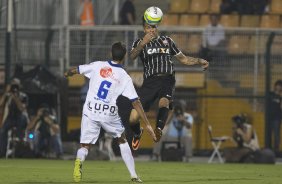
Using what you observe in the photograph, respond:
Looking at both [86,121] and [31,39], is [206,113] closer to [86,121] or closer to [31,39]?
[31,39]

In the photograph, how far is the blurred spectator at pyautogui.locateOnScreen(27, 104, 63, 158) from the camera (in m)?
25.8

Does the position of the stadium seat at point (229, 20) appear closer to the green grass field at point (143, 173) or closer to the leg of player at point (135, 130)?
the green grass field at point (143, 173)

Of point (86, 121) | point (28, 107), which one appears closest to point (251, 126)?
point (28, 107)

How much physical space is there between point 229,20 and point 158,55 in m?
12.9

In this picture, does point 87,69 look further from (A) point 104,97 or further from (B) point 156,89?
(B) point 156,89

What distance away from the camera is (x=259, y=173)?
65.7ft

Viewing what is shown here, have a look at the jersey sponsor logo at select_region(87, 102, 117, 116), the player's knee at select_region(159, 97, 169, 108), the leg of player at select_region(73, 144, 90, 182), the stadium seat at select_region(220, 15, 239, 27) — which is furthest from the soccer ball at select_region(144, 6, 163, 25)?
the stadium seat at select_region(220, 15, 239, 27)

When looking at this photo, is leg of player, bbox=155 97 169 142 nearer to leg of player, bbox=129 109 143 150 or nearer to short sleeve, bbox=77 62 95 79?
leg of player, bbox=129 109 143 150

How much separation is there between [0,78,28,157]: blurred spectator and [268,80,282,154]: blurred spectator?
605 centimetres

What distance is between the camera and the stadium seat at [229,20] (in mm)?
31281

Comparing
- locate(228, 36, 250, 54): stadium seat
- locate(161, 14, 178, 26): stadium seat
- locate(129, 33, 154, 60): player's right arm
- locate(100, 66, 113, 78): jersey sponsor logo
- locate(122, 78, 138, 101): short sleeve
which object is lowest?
locate(228, 36, 250, 54): stadium seat

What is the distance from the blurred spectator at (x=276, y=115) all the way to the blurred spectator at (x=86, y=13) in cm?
548

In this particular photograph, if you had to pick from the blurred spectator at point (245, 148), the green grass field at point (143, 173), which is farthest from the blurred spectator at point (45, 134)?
the blurred spectator at point (245, 148)

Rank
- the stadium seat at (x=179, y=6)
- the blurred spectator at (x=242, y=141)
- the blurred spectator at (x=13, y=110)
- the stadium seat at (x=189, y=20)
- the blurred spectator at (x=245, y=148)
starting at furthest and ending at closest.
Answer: the stadium seat at (x=179, y=6)
the stadium seat at (x=189, y=20)
the blurred spectator at (x=13, y=110)
the blurred spectator at (x=242, y=141)
the blurred spectator at (x=245, y=148)
